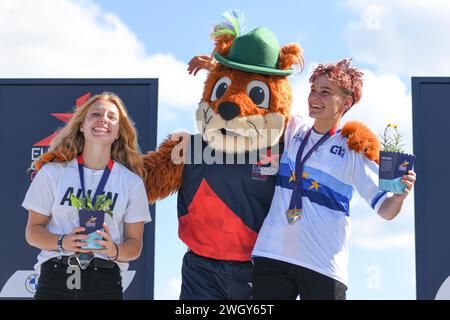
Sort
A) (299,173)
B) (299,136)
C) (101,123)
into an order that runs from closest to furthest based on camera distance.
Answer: (101,123) → (299,173) → (299,136)

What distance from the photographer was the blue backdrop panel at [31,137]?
20.4 feet

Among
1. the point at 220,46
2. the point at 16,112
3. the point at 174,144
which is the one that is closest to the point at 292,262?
the point at 174,144

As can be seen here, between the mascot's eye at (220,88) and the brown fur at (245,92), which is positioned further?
the mascot's eye at (220,88)

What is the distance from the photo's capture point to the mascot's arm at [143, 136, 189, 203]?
5004 millimetres

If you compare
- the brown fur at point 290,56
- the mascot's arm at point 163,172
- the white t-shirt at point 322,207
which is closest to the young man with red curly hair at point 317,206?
the white t-shirt at point 322,207

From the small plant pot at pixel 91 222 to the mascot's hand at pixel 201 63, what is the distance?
1.46 meters

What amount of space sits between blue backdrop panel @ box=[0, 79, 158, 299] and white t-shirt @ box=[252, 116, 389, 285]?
1824mm

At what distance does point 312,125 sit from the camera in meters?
4.81

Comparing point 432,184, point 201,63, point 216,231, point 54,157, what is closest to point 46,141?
point 201,63

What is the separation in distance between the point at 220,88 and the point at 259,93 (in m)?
0.24

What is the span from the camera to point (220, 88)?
16.0 ft

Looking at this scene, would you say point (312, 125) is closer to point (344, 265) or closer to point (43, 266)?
point (344, 265)

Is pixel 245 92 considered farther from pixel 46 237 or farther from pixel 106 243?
pixel 46 237

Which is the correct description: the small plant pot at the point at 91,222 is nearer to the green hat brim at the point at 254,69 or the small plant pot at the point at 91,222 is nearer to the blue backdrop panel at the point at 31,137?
the green hat brim at the point at 254,69
